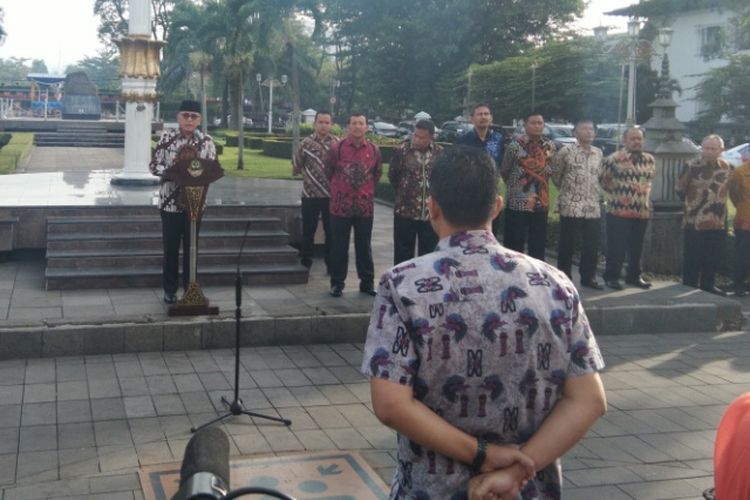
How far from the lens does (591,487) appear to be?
5.21 m

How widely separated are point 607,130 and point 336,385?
2828 centimetres

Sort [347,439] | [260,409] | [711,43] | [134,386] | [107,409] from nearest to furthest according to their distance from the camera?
1. [347,439]
2. [107,409]
3. [260,409]
4. [134,386]
5. [711,43]

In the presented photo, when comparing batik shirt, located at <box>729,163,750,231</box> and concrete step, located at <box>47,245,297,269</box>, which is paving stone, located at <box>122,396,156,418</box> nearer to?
concrete step, located at <box>47,245,297,269</box>

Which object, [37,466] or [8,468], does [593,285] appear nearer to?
[37,466]

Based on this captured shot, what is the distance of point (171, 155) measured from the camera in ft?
27.3

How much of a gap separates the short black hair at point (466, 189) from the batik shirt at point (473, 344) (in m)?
0.05

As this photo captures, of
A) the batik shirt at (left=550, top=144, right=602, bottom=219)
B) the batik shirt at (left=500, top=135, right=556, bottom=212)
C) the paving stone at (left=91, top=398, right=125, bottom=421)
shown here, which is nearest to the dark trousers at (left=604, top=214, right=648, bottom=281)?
the batik shirt at (left=550, top=144, right=602, bottom=219)

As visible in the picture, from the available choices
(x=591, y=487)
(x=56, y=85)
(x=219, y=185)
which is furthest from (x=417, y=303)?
(x=56, y=85)

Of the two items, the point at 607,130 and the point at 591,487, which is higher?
the point at 607,130

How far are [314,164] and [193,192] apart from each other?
2.20m

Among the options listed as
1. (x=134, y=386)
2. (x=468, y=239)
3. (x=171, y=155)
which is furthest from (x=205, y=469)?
(x=171, y=155)

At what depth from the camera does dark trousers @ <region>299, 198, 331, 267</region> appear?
33.7ft

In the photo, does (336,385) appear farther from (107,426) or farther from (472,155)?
(472,155)

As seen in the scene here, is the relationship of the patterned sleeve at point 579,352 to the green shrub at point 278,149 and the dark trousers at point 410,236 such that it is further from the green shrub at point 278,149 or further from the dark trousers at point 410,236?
the green shrub at point 278,149
